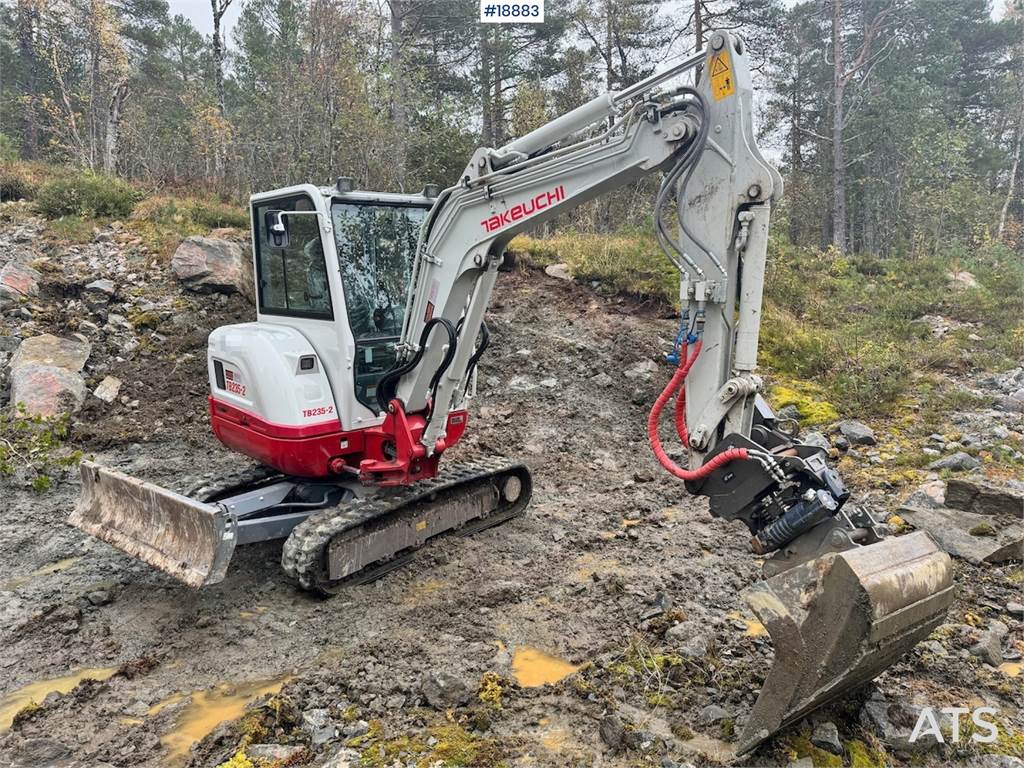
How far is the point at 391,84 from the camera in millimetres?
14047

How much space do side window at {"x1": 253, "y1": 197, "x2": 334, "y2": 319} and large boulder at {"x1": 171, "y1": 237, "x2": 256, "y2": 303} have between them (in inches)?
189

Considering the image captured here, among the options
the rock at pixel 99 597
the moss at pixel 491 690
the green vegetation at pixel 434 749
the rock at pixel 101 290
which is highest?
the rock at pixel 101 290

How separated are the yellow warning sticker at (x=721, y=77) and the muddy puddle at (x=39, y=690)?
4.39m

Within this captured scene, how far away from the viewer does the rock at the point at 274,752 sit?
3.00 metres

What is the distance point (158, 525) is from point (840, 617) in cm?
410

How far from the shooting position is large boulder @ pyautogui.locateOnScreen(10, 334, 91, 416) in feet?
24.5

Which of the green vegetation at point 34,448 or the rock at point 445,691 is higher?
the green vegetation at point 34,448

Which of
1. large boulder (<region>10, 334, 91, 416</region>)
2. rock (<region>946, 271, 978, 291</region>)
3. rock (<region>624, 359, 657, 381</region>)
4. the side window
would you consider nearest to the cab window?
the side window

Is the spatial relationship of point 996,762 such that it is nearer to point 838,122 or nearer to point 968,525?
point 968,525

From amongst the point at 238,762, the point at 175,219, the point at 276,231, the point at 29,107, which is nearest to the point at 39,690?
the point at 238,762

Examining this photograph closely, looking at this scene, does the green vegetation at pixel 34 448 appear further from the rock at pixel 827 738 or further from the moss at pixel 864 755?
the moss at pixel 864 755

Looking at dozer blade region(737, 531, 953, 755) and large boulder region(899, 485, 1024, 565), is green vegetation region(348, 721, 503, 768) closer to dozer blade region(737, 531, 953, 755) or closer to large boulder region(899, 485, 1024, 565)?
dozer blade region(737, 531, 953, 755)

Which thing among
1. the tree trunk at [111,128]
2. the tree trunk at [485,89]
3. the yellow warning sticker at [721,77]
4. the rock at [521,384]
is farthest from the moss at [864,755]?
the tree trunk at [485,89]

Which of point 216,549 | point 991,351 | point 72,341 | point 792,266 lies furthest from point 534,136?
point 792,266
